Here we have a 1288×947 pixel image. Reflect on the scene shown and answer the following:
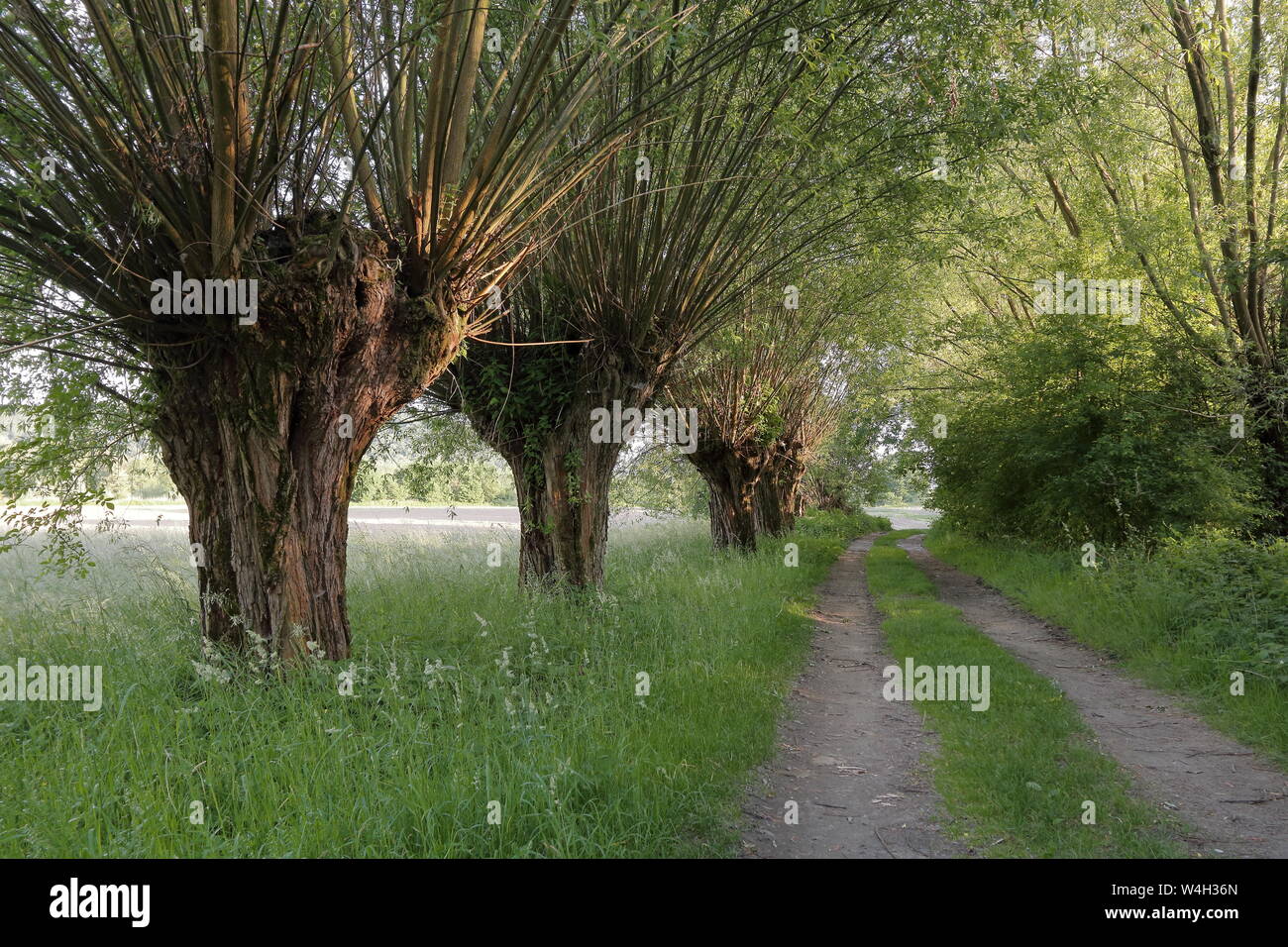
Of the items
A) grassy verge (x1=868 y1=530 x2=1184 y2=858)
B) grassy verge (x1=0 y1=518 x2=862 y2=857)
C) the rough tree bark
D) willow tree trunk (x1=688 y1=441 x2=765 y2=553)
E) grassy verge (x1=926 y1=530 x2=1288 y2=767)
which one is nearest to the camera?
grassy verge (x1=0 y1=518 x2=862 y2=857)

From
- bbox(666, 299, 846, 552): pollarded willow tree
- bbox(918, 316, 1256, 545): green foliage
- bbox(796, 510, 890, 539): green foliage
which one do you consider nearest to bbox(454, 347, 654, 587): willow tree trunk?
bbox(666, 299, 846, 552): pollarded willow tree

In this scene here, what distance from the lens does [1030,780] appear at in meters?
5.10

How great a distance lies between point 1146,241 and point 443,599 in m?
12.2

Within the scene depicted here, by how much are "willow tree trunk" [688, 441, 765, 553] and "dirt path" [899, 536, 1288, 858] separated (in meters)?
8.98

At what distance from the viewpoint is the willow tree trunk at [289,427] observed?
557 centimetres

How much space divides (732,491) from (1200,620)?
10865 mm

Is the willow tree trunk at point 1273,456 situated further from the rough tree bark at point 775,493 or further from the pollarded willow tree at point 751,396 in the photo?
the rough tree bark at point 775,493

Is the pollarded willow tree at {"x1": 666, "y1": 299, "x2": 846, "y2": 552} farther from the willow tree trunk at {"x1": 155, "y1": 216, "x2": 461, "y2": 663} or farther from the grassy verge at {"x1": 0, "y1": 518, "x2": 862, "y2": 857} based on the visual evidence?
the willow tree trunk at {"x1": 155, "y1": 216, "x2": 461, "y2": 663}

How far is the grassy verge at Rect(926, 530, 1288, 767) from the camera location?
262 inches

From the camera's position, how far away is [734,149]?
343 inches

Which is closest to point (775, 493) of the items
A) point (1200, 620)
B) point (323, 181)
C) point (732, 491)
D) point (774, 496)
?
point (774, 496)

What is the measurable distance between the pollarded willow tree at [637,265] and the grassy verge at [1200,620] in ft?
18.9

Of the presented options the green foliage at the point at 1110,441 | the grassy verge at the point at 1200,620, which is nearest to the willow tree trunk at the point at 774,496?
the green foliage at the point at 1110,441

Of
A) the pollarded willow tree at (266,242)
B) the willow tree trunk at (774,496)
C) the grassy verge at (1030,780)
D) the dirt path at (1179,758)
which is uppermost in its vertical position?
the pollarded willow tree at (266,242)
